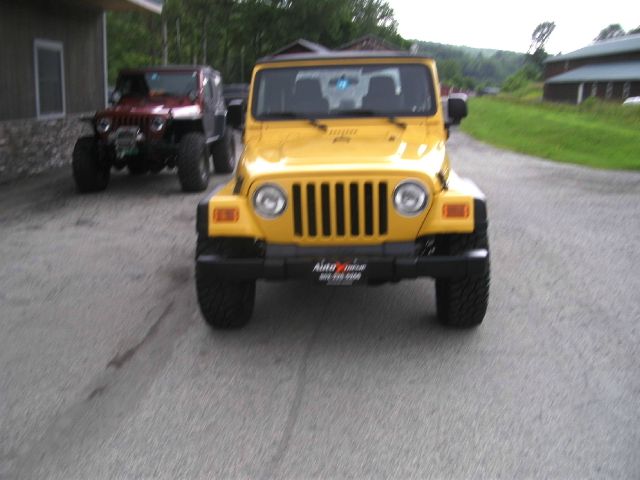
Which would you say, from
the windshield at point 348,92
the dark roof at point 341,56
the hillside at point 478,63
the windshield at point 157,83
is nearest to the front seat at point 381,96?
the windshield at point 348,92

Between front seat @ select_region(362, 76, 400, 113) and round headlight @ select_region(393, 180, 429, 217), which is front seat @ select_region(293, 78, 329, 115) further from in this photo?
round headlight @ select_region(393, 180, 429, 217)

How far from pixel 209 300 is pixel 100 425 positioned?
139 centimetres

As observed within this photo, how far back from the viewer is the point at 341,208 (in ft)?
15.9

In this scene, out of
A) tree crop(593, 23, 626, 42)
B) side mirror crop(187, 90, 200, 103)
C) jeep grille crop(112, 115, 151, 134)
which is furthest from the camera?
tree crop(593, 23, 626, 42)

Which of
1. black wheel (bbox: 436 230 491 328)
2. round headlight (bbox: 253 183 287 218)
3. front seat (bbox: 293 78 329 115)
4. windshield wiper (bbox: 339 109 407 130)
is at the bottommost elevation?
black wheel (bbox: 436 230 491 328)

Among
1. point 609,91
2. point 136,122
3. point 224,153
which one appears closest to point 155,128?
point 136,122

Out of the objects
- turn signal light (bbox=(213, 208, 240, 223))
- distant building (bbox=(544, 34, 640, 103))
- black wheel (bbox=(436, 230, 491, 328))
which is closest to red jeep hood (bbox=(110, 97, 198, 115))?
turn signal light (bbox=(213, 208, 240, 223))

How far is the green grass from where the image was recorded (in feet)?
58.0

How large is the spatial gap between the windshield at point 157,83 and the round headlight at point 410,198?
8229 millimetres

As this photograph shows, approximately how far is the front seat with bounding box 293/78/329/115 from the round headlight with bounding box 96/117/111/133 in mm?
5937

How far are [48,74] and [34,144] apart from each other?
194cm

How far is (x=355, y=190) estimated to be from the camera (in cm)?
483

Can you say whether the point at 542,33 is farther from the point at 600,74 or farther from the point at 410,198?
the point at 410,198

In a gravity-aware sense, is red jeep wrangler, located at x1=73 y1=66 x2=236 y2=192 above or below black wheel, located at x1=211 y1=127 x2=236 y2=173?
above
